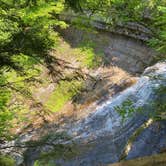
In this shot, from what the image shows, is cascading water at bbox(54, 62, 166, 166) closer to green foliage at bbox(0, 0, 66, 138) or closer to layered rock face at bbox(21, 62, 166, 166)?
layered rock face at bbox(21, 62, 166, 166)

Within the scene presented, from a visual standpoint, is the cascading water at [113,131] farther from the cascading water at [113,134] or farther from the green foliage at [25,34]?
the green foliage at [25,34]

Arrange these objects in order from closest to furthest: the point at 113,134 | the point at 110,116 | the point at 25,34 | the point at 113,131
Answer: the point at 25,34
the point at 113,134
the point at 113,131
the point at 110,116

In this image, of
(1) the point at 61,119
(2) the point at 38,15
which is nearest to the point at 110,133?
(1) the point at 61,119

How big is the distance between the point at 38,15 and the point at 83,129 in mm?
8294

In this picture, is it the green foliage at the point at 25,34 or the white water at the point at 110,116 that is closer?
the green foliage at the point at 25,34

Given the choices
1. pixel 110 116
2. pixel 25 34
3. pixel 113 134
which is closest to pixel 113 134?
pixel 113 134

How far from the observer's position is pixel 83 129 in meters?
14.2

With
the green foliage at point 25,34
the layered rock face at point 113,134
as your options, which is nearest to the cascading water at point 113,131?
the layered rock face at point 113,134

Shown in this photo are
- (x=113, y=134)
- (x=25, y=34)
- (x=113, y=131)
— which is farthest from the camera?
(x=113, y=131)

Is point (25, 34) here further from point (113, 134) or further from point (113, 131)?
point (113, 131)

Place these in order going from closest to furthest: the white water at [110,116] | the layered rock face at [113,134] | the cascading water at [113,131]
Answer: the layered rock face at [113,134] → the cascading water at [113,131] → the white water at [110,116]

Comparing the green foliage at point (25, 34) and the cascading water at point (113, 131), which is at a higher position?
the green foliage at point (25, 34)

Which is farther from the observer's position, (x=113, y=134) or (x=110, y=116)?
(x=110, y=116)

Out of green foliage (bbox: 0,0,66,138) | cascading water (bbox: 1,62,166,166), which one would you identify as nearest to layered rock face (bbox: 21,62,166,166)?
cascading water (bbox: 1,62,166,166)
